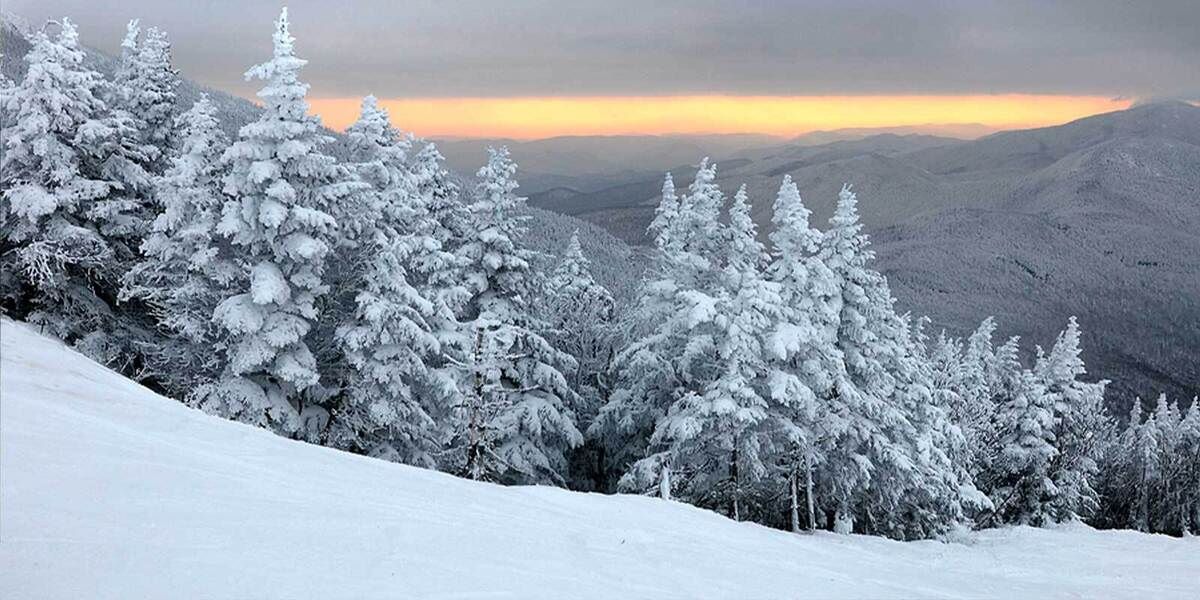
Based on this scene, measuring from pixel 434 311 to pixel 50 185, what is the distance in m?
10.5

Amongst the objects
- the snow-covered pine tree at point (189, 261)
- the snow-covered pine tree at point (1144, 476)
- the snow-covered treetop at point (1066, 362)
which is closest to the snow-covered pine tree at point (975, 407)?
the snow-covered treetop at point (1066, 362)

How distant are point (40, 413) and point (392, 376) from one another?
14.4 meters

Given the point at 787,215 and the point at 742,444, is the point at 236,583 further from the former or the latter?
the point at 787,215

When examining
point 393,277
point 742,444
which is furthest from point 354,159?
point 742,444

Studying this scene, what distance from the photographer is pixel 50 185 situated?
19.2 metres

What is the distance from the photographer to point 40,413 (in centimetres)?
852

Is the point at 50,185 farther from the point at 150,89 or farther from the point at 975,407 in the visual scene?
the point at 975,407

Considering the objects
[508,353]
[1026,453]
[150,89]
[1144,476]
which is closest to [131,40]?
[150,89]

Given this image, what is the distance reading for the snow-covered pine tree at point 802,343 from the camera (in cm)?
2464

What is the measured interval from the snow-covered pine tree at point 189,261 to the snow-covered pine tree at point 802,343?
1624 centimetres

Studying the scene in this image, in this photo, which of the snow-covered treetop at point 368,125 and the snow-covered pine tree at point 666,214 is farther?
the snow-covered pine tree at point 666,214

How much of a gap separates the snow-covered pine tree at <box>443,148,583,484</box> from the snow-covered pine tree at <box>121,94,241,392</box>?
770 cm

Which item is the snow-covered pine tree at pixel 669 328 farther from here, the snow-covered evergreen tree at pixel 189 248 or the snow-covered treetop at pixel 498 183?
the snow-covered evergreen tree at pixel 189 248

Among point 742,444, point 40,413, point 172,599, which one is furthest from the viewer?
point 742,444
